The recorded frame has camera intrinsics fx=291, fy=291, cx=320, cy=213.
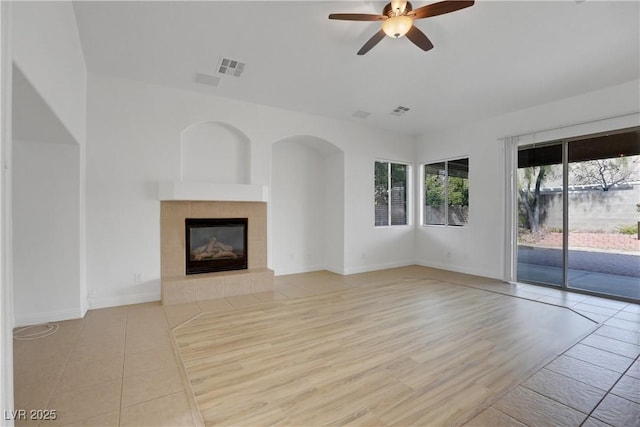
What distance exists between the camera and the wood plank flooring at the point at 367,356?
1908 millimetres

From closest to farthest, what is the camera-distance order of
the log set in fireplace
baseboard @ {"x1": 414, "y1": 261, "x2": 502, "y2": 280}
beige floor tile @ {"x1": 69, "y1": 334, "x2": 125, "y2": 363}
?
beige floor tile @ {"x1": 69, "y1": 334, "x2": 125, "y2": 363}
the log set in fireplace
baseboard @ {"x1": 414, "y1": 261, "x2": 502, "y2": 280}

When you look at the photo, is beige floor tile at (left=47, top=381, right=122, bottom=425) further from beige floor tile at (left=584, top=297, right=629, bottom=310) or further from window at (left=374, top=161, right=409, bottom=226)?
beige floor tile at (left=584, top=297, right=629, bottom=310)

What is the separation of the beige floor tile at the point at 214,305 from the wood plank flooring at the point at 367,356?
0.16 m

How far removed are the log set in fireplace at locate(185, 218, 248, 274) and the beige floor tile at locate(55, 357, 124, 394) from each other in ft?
6.81

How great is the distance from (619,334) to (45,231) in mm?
6409

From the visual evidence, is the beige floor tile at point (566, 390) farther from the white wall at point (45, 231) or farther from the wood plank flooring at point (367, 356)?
the white wall at point (45, 231)

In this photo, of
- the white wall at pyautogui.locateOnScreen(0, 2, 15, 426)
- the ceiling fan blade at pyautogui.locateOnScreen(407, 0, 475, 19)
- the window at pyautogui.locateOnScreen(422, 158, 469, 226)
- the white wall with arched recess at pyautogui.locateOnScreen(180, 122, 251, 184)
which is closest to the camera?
the white wall at pyautogui.locateOnScreen(0, 2, 15, 426)

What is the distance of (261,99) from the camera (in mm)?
4863

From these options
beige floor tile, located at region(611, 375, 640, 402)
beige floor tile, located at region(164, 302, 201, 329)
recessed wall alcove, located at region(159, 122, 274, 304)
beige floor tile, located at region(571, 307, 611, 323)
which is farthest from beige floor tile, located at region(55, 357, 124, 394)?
beige floor tile, located at region(571, 307, 611, 323)

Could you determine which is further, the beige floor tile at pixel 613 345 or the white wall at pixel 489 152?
the white wall at pixel 489 152

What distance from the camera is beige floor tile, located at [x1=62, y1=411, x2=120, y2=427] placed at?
5.81 feet

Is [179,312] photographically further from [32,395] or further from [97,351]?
[32,395]

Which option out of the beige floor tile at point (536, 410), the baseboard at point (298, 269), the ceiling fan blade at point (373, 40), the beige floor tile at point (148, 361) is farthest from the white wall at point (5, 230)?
the baseboard at point (298, 269)

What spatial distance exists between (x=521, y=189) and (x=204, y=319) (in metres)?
5.64
